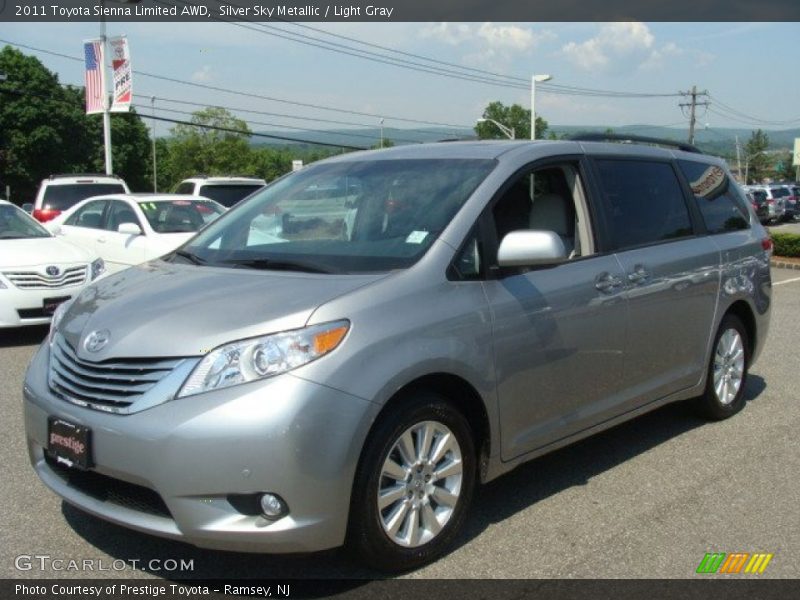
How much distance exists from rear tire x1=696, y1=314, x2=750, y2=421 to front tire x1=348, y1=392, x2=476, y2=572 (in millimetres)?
2563

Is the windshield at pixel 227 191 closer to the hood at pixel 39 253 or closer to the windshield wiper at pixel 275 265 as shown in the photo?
the hood at pixel 39 253

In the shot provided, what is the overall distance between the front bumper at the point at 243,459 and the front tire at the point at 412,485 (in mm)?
111

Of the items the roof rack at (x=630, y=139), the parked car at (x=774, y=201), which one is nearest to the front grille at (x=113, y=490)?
the roof rack at (x=630, y=139)

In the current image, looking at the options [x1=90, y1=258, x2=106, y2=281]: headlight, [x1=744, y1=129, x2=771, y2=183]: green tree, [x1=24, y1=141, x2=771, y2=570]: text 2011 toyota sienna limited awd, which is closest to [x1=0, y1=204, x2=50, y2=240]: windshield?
[x1=90, y1=258, x2=106, y2=281]: headlight

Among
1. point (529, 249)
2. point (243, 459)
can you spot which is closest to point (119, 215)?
point (529, 249)

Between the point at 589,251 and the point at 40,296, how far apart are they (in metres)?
5.99

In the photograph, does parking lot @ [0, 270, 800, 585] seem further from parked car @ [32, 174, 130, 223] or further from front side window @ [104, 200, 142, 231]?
parked car @ [32, 174, 130, 223]

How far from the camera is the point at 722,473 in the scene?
4738mm

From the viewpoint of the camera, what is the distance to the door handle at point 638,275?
4633mm

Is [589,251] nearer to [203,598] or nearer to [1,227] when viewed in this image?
[203,598]

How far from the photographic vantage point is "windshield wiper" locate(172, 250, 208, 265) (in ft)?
13.7

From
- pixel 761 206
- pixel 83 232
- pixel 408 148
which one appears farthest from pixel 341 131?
pixel 408 148

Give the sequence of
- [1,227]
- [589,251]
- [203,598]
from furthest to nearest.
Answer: [1,227], [589,251], [203,598]

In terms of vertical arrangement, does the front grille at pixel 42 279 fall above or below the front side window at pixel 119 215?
below
